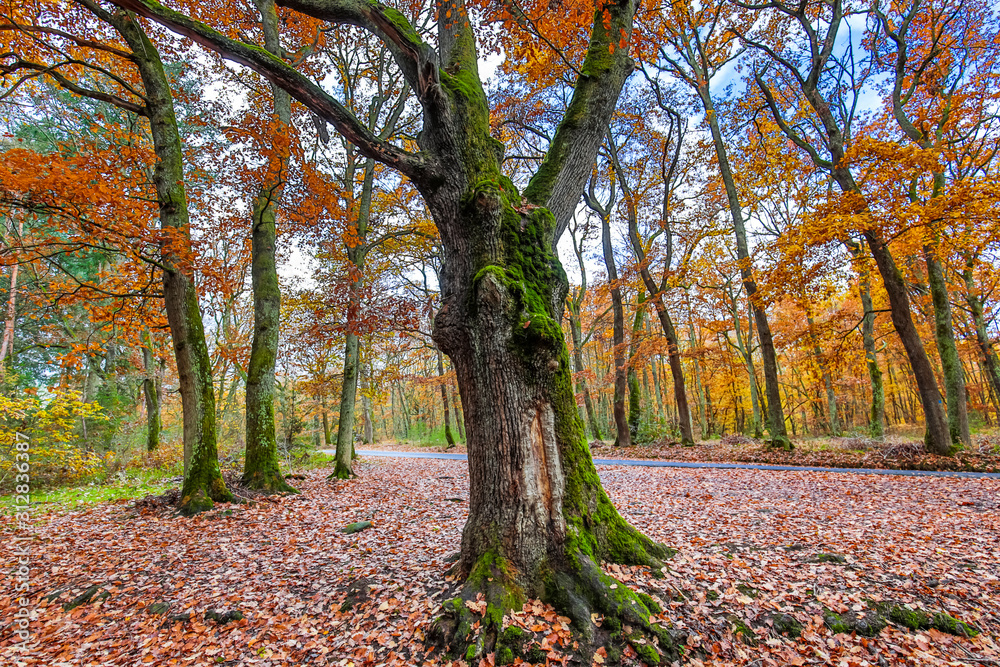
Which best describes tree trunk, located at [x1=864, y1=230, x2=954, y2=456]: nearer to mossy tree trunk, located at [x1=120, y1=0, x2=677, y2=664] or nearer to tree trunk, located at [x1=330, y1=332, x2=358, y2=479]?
mossy tree trunk, located at [x1=120, y1=0, x2=677, y2=664]

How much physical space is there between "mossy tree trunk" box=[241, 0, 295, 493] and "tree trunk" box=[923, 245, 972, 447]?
1315cm

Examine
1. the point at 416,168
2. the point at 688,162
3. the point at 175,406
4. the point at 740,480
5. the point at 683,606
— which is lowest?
the point at 740,480

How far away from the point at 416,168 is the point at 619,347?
12.5 m

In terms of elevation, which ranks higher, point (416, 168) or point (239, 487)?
point (416, 168)

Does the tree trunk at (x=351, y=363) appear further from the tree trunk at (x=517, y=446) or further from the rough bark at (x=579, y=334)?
the rough bark at (x=579, y=334)

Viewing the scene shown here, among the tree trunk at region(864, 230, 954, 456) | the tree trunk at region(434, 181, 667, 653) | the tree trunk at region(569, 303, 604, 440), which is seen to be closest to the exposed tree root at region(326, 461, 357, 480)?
Answer: the tree trunk at region(434, 181, 667, 653)

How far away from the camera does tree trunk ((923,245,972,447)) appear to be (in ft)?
27.8

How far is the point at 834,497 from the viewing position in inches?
237

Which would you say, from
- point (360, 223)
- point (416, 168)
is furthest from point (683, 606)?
point (360, 223)

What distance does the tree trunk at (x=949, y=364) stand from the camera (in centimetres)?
848

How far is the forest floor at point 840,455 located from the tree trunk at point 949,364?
0.43m

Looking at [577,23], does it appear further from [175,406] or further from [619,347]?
[175,406]

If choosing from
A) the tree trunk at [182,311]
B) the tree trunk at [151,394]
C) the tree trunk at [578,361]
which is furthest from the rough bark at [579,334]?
the tree trunk at [151,394]

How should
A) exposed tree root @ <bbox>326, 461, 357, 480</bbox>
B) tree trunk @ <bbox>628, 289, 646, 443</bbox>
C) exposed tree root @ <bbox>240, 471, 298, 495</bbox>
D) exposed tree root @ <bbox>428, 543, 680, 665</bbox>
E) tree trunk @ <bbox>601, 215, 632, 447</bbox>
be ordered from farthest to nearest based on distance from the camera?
tree trunk @ <bbox>628, 289, 646, 443</bbox>
tree trunk @ <bbox>601, 215, 632, 447</bbox>
exposed tree root @ <bbox>326, 461, 357, 480</bbox>
exposed tree root @ <bbox>240, 471, 298, 495</bbox>
exposed tree root @ <bbox>428, 543, 680, 665</bbox>
